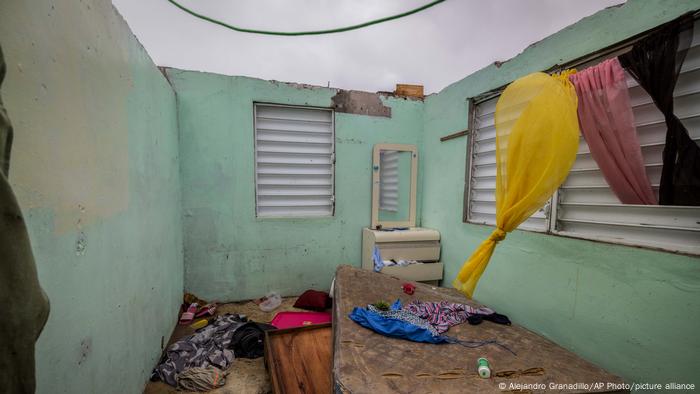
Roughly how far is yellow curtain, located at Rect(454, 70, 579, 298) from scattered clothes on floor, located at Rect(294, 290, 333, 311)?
Result: 5.42ft

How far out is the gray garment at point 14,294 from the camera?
41 centimetres

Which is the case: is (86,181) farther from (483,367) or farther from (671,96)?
(671,96)

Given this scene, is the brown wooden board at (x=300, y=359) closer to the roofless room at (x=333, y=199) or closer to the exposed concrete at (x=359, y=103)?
the roofless room at (x=333, y=199)

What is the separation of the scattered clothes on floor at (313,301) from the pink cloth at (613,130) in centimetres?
239

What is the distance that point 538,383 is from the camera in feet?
3.48

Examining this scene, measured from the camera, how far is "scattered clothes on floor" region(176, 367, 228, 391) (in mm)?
1573

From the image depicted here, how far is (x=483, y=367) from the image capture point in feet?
3.67

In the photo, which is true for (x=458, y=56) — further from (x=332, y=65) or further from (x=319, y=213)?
(x=319, y=213)

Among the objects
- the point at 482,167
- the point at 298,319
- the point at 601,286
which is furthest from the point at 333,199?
the point at 601,286

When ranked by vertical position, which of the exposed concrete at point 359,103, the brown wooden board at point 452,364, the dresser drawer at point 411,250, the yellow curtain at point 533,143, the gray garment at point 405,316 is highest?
the exposed concrete at point 359,103

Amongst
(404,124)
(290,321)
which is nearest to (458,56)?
(404,124)

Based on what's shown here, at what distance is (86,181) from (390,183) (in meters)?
2.57

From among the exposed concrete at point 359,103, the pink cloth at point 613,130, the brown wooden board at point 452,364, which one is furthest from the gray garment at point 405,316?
the exposed concrete at point 359,103

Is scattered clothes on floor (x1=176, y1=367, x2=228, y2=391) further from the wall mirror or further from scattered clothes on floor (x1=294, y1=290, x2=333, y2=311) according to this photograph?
the wall mirror
